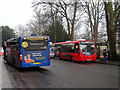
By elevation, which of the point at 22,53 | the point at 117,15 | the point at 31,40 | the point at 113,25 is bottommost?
the point at 22,53

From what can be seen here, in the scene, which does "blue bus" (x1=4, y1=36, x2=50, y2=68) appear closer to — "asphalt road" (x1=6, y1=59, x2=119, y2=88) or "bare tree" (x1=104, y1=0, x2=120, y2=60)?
"asphalt road" (x1=6, y1=59, x2=119, y2=88)

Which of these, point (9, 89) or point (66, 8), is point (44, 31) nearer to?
point (66, 8)

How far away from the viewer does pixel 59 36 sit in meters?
57.0

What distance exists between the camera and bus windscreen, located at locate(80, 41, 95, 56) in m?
19.3

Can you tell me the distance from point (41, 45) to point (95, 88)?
6980mm

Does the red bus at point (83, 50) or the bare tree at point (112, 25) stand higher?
the bare tree at point (112, 25)

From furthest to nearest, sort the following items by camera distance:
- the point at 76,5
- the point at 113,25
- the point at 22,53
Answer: the point at 76,5 → the point at 113,25 → the point at 22,53

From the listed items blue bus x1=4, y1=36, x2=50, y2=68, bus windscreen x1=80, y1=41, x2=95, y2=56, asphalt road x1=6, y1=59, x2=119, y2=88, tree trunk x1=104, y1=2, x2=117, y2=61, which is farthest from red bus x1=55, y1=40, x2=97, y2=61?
asphalt road x1=6, y1=59, x2=119, y2=88

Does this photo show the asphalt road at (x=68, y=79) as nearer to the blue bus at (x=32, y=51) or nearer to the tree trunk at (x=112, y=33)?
the blue bus at (x=32, y=51)

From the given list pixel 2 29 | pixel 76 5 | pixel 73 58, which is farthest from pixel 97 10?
pixel 2 29

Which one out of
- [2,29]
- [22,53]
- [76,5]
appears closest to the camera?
[22,53]

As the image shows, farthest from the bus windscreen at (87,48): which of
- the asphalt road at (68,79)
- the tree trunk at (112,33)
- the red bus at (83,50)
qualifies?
the asphalt road at (68,79)

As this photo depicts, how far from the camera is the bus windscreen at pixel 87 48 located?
19.3 m

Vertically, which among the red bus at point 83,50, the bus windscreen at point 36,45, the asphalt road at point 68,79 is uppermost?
the bus windscreen at point 36,45
